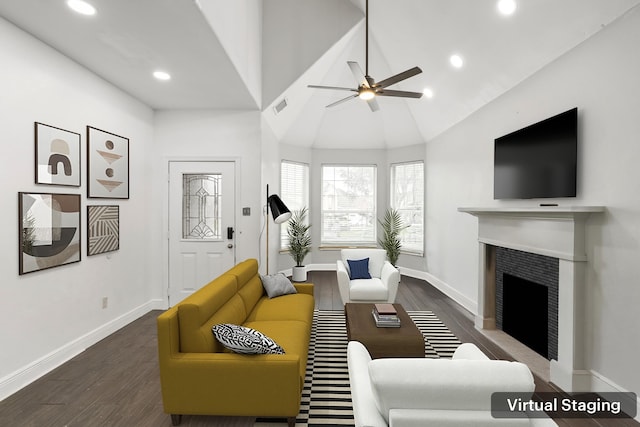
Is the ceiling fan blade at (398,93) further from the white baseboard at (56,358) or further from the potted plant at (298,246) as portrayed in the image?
the white baseboard at (56,358)

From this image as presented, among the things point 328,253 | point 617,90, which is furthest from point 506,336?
point 328,253

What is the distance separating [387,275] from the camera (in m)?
4.54

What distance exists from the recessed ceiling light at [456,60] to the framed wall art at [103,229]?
14.6 feet

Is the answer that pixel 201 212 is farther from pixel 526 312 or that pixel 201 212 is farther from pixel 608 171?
pixel 608 171

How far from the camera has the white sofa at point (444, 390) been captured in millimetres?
1304

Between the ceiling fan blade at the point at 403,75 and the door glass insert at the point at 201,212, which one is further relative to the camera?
the door glass insert at the point at 201,212

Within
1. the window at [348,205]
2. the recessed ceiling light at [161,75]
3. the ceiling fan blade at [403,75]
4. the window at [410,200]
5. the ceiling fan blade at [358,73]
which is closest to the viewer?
the ceiling fan blade at [403,75]

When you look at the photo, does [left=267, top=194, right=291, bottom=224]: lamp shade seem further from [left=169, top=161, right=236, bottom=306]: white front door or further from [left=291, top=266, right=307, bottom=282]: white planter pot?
[left=291, top=266, right=307, bottom=282]: white planter pot

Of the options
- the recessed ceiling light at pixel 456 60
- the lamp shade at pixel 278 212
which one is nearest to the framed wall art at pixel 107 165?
the lamp shade at pixel 278 212

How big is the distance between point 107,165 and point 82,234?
2.75ft

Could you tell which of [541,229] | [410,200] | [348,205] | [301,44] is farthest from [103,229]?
[410,200]

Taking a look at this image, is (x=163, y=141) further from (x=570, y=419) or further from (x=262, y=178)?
(x=570, y=419)

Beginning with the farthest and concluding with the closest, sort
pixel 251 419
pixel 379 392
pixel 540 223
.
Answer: pixel 540 223 < pixel 251 419 < pixel 379 392

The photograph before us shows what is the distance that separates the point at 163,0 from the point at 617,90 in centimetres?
325
